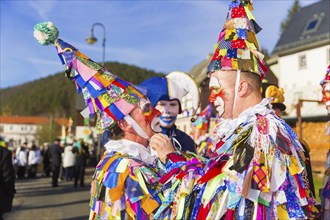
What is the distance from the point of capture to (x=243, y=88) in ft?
7.50

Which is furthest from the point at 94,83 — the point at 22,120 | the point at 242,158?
the point at 22,120

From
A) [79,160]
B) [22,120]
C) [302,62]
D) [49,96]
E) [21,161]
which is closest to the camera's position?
[79,160]

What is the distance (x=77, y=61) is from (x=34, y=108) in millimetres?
132484

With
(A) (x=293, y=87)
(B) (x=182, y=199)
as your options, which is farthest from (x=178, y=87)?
(A) (x=293, y=87)

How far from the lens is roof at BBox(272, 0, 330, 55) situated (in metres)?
27.3

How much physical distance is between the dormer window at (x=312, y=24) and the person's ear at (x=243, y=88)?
28.3 m

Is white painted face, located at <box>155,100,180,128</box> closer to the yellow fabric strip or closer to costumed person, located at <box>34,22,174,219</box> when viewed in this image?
costumed person, located at <box>34,22,174,219</box>

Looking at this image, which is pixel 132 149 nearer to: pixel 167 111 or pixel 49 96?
pixel 167 111

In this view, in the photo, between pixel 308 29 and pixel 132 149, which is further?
pixel 308 29

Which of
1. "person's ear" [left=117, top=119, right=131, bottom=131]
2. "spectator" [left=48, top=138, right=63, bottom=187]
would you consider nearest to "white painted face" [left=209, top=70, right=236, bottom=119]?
"person's ear" [left=117, top=119, right=131, bottom=131]

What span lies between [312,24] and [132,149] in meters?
29.5

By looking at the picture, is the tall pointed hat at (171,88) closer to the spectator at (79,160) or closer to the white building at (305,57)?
the spectator at (79,160)

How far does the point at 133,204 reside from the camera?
2.67 m

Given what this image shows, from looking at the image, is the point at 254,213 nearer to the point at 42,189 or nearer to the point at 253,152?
the point at 253,152
